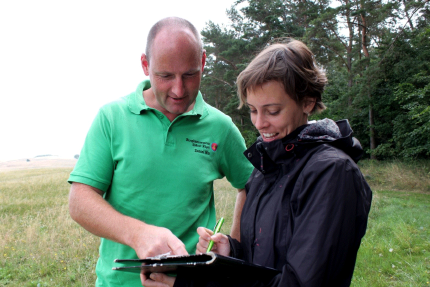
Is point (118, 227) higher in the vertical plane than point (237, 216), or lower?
higher

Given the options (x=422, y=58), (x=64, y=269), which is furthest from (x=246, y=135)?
(x=64, y=269)

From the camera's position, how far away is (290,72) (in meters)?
1.68

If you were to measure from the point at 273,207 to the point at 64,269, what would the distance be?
5.84 m

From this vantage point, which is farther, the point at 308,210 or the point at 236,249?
the point at 236,249

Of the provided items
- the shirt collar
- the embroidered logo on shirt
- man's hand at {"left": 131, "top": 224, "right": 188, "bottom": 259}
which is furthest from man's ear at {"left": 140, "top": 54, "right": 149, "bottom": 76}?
man's hand at {"left": 131, "top": 224, "right": 188, "bottom": 259}

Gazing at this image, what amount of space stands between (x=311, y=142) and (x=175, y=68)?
3.09ft

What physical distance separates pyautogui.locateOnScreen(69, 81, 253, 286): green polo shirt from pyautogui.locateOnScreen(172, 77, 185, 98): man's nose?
195mm

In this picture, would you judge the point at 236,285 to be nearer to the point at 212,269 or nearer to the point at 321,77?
the point at 212,269

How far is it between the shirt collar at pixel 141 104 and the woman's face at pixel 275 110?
602mm

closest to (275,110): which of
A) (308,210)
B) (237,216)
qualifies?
(308,210)

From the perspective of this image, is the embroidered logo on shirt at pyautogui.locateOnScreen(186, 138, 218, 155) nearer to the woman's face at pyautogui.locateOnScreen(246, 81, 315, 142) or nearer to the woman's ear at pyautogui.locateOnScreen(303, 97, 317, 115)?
the woman's face at pyautogui.locateOnScreen(246, 81, 315, 142)

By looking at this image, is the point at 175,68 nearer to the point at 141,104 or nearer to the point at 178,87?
the point at 178,87

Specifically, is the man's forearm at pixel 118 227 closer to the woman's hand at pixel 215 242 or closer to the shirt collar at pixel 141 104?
the woman's hand at pixel 215 242

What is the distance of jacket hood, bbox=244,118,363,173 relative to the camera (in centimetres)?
153
